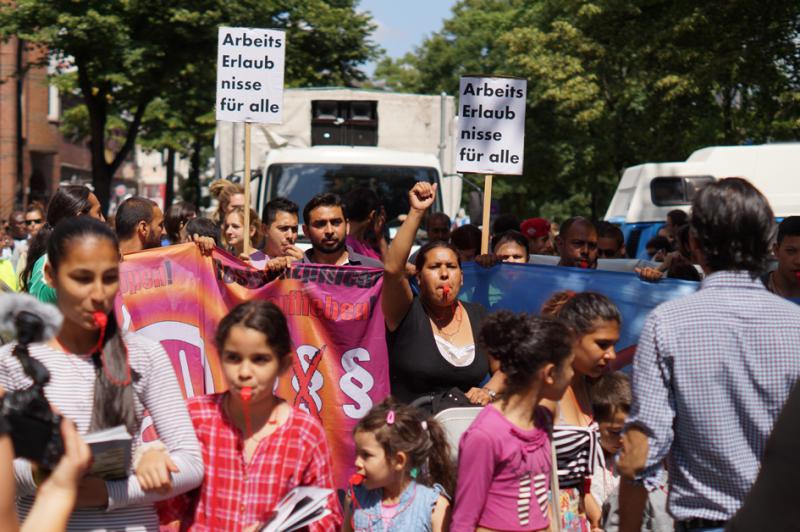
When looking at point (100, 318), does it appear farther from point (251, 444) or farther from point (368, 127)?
point (368, 127)

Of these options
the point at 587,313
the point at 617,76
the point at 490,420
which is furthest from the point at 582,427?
the point at 617,76

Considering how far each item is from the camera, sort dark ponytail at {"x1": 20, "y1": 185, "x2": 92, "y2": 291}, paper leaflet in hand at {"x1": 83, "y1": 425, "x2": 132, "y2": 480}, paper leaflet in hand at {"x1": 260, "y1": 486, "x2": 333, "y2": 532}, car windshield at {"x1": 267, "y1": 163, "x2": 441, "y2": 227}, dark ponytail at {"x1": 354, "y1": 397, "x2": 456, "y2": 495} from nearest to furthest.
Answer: paper leaflet in hand at {"x1": 83, "y1": 425, "x2": 132, "y2": 480} < paper leaflet in hand at {"x1": 260, "y1": 486, "x2": 333, "y2": 532} < dark ponytail at {"x1": 354, "y1": 397, "x2": 456, "y2": 495} < dark ponytail at {"x1": 20, "y1": 185, "x2": 92, "y2": 291} < car windshield at {"x1": 267, "y1": 163, "x2": 441, "y2": 227}

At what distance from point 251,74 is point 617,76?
25861mm

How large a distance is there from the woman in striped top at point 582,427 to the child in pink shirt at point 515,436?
1.44 ft

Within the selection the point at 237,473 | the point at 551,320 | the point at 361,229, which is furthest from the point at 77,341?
the point at 361,229

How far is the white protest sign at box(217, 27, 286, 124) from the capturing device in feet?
27.8

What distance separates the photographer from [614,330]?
16.3ft

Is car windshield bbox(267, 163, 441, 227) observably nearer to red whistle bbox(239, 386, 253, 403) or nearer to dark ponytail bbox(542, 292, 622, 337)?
dark ponytail bbox(542, 292, 622, 337)

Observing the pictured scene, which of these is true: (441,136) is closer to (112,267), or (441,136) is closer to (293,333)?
(293,333)

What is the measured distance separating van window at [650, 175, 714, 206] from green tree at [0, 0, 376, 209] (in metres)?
13.5

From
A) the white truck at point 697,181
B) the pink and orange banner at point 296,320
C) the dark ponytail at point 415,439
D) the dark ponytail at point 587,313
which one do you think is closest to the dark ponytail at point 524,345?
the dark ponytail at point 587,313

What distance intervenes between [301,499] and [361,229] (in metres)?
4.42

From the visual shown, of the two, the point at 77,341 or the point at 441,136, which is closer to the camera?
the point at 77,341

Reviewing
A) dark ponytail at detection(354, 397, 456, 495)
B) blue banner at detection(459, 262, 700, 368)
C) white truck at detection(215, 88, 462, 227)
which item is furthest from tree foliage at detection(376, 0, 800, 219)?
dark ponytail at detection(354, 397, 456, 495)
